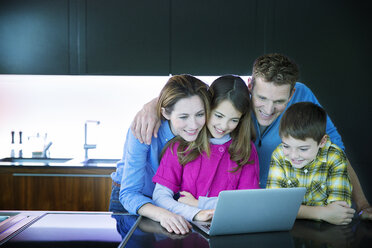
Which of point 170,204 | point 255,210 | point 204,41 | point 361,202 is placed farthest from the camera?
point 204,41

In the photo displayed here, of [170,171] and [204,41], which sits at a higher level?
[204,41]

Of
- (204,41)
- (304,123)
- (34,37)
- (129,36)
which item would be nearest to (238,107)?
(304,123)

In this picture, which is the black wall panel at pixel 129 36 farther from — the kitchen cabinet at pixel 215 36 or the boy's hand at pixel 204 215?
the boy's hand at pixel 204 215

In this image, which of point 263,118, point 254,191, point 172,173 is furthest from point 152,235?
point 263,118

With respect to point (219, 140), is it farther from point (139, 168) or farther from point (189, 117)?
point (139, 168)

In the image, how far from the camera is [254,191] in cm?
108

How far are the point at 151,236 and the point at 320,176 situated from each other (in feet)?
2.50

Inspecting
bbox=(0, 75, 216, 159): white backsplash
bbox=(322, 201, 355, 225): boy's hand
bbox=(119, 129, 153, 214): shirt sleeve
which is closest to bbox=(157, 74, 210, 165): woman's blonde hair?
bbox=(119, 129, 153, 214): shirt sleeve

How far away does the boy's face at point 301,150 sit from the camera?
1471mm

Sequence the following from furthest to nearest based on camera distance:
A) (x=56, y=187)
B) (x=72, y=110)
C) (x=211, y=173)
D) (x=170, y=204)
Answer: (x=72, y=110)
(x=56, y=187)
(x=211, y=173)
(x=170, y=204)

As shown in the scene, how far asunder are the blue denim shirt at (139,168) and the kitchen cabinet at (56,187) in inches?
52.3

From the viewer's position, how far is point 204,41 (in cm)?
318

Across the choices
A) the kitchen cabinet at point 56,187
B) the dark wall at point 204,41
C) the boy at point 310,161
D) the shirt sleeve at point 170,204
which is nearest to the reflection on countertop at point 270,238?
the shirt sleeve at point 170,204

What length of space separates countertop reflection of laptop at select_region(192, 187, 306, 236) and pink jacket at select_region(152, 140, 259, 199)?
46 centimetres
